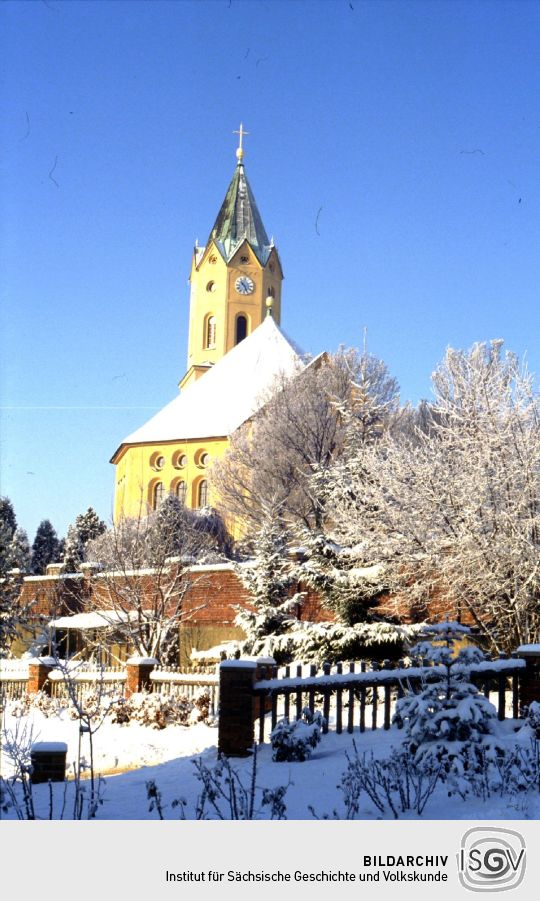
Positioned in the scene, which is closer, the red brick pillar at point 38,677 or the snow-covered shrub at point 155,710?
the snow-covered shrub at point 155,710

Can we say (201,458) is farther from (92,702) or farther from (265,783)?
(265,783)

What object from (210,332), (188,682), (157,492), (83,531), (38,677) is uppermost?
(210,332)

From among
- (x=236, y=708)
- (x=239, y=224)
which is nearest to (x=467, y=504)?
(x=236, y=708)

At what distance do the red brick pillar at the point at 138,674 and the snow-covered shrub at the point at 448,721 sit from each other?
6.33 m

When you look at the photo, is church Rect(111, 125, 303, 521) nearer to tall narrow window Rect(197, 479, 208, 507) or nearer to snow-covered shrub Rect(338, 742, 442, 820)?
tall narrow window Rect(197, 479, 208, 507)

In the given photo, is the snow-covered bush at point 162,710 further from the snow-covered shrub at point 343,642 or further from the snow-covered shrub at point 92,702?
the snow-covered shrub at point 343,642

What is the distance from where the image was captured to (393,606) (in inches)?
557

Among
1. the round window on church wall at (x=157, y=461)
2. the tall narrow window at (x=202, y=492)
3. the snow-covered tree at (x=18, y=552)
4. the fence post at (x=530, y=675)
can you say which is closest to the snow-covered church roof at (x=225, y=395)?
the round window on church wall at (x=157, y=461)

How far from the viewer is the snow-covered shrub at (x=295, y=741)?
841 centimetres

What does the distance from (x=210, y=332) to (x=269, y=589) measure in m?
44.9

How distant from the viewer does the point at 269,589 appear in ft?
50.6
